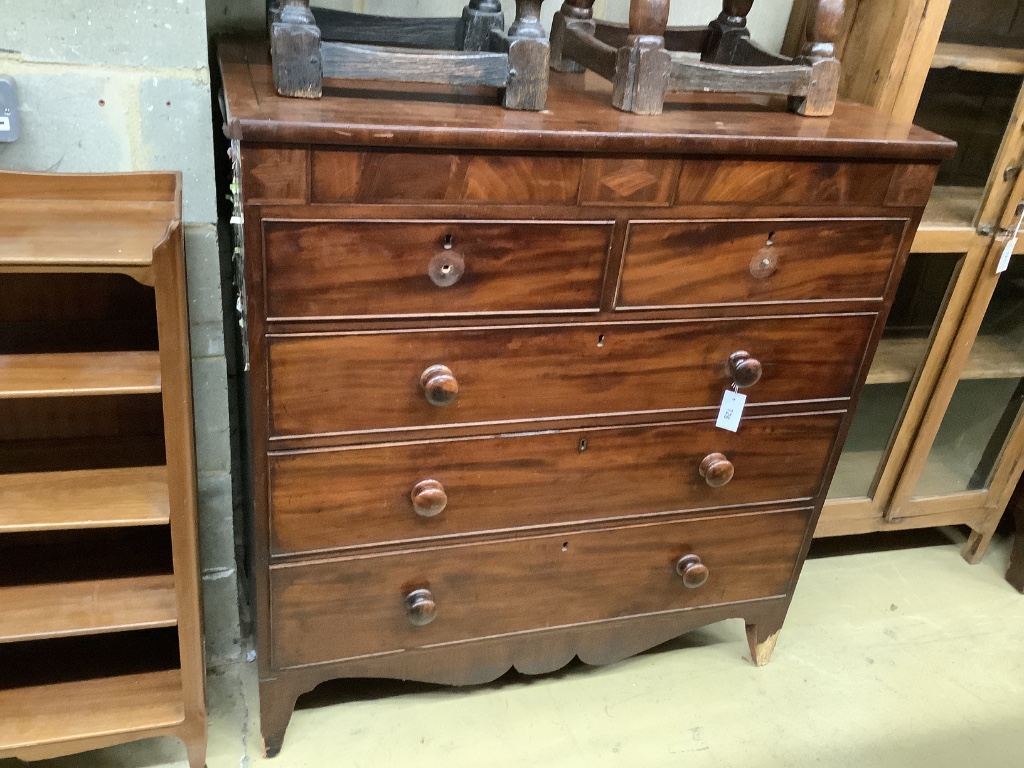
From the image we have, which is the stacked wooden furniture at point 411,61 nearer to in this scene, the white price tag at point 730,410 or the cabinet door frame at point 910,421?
the white price tag at point 730,410

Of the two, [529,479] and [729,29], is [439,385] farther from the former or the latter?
[729,29]

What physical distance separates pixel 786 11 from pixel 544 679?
60.0 inches

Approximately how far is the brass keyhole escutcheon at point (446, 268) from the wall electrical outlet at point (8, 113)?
630 millimetres

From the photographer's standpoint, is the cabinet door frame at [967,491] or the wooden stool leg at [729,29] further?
the cabinet door frame at [967,491]

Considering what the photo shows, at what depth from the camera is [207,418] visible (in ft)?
4.91

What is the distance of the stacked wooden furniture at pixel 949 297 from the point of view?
1702 millimetres

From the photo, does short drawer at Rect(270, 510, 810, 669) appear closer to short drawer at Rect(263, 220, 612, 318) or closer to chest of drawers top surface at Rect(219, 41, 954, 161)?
short drawer at Rect(263, 220, 612, 318)

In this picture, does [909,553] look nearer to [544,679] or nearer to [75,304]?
[544,679]

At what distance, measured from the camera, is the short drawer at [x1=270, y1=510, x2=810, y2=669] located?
143 cm

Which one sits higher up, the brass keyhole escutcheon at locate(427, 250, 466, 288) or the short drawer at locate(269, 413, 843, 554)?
the brass keyhole escutcheon at locate(427, 250, 466, 288)

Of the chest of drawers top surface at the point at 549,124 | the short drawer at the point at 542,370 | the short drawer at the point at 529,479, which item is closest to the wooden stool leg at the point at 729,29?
the chest of drawers top surface at the point at 549,124

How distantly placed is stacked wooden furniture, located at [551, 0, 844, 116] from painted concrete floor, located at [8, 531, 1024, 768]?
3.76ft

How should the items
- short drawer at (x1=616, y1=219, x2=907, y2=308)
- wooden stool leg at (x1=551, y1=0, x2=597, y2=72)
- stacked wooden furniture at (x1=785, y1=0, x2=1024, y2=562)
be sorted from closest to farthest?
short drawer at (x1=616, y1=219, x2=907, y2=308) < wooden stool leg at (x1=551, y1=0, x2=597, y2=72) < stacked wooden furniture at (x1=785, y1=0, x2=1024, y2=562)

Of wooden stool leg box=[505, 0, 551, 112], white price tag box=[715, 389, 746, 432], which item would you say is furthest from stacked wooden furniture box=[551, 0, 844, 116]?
white price tag box=[715, 389, 746, 432]
